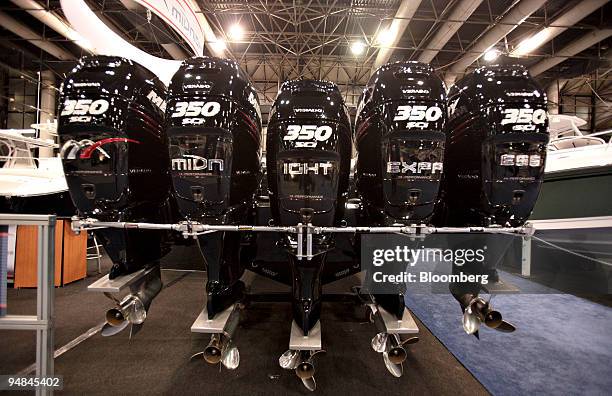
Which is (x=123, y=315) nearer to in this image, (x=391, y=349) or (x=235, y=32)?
(x=391, y=349)

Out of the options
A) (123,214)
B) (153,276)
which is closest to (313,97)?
(123,214)

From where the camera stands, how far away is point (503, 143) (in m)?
1.50

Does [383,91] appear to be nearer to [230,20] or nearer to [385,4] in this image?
[385,4]

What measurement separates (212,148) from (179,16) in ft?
12.1

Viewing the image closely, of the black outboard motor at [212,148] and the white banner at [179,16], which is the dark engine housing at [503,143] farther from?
the white banner at [179,16]

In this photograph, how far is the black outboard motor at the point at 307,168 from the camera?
146 cm

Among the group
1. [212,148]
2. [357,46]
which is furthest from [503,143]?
[357,46]

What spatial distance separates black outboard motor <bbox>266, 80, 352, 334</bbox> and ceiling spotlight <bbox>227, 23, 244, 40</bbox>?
7.10 m

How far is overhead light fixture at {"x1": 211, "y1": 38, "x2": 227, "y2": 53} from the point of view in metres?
7.84

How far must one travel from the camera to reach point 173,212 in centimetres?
195

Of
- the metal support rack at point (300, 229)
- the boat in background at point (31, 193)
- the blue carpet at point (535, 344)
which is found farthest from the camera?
the boat in background at point (31, 193)

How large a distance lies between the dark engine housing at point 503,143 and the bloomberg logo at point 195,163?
1.33 m

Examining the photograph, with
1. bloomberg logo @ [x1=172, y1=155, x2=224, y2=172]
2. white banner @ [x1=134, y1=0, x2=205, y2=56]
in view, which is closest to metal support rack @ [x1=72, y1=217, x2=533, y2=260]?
bloomberg logo @ [x1=172, y1=155, x2=224, y2=172]

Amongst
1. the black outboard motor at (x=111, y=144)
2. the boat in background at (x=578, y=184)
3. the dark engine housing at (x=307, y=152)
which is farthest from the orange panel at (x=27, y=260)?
the boat in background at (x=578, y=184)
